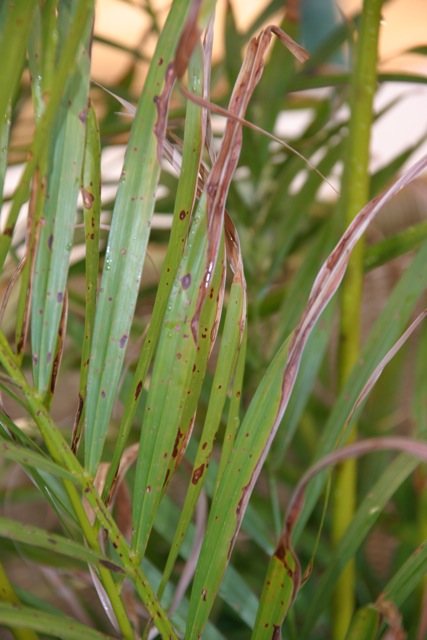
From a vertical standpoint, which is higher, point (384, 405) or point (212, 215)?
point (384, 405)

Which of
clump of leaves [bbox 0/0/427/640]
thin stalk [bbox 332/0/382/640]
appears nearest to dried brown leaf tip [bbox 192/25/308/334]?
clump of leaves [bbox 0/0/427/640]

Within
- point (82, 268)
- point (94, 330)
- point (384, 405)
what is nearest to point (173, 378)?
point (94, 330)

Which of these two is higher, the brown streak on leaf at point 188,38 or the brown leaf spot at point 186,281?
the brown streak on leaf at point 188,38

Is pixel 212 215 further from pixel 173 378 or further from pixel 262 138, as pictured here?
pixel 262 138

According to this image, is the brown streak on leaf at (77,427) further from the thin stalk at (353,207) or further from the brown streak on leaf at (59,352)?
the thin stalk at (353,207)

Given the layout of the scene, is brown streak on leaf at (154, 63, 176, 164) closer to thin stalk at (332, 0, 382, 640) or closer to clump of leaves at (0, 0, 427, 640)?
clump of leaves at (0, 0, 427, 640)

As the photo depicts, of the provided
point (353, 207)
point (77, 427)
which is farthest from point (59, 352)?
point (353, 207)

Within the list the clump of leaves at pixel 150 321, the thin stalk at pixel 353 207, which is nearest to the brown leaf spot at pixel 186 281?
the clump of leaves at pixel 150 321

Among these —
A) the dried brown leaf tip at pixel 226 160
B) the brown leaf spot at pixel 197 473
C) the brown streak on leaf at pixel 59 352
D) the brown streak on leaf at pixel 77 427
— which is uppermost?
the dried brown leaf tip at pixel 226 160

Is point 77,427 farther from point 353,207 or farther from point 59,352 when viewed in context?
point 353,207
